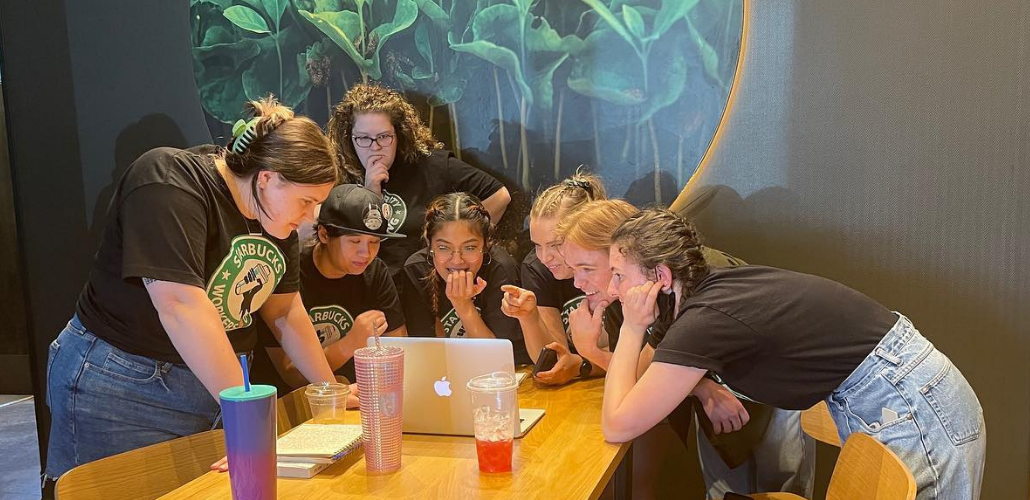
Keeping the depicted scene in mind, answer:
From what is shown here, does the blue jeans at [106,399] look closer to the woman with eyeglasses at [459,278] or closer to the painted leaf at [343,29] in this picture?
the woman with eyeglasses at [459,278]

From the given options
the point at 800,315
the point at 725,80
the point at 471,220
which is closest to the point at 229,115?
the point at 471,220

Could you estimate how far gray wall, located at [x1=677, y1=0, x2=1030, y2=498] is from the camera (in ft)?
8.36

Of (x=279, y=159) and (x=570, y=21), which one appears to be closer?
(x=279, y=159)

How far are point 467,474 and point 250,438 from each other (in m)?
0.48

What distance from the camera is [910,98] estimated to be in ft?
8.55

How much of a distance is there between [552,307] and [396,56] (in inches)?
48.9

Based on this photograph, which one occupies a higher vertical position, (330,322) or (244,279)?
(244,279)

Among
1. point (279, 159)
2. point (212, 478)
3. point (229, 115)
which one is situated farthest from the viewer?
point (229, 115)

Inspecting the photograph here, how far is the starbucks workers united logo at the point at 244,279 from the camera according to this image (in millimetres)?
1953

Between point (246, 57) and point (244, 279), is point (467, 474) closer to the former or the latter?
point (244, 279)

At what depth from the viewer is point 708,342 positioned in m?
1.61

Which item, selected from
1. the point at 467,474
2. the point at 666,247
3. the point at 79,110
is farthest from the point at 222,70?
the point at 467,474

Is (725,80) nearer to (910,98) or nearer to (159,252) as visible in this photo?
(910,98)

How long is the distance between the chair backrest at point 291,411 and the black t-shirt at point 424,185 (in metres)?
0.95
